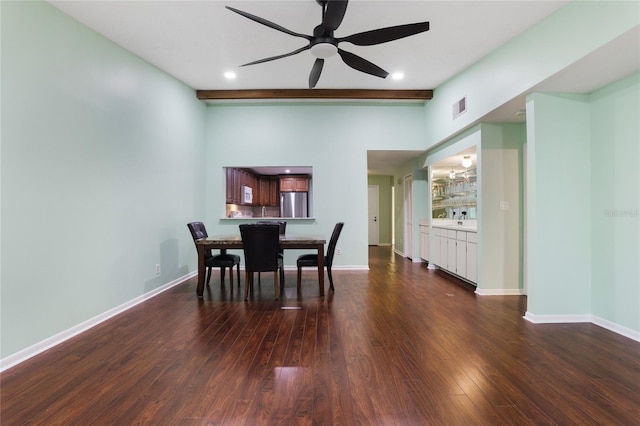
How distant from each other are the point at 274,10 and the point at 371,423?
3.42 meters

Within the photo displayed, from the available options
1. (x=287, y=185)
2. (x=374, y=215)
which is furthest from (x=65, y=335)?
(x=374, y=215)

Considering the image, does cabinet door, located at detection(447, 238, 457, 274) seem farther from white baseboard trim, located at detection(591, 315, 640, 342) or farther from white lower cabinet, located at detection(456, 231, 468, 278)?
white baseboard trim, located at detection(591, 315, 640, 342)

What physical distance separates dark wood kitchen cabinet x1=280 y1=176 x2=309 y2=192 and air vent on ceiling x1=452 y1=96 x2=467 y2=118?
4073mm

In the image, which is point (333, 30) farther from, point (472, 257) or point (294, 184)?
point (294, 184)

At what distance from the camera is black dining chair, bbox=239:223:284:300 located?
10.5ft

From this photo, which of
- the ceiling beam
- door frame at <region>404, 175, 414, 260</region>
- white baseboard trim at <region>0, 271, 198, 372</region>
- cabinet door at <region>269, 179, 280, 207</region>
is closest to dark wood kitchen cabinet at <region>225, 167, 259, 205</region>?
cabinet door at <region>269, 179, 280, 207</region>

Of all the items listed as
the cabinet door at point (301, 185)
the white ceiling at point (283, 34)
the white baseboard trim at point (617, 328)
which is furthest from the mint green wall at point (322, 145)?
the white baseboard trim at point (617, 328)

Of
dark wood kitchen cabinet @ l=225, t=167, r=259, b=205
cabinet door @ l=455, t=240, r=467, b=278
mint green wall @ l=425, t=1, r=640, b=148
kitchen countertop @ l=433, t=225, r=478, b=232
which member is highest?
mint green wall @ l=425, t=1, r=640, b=148

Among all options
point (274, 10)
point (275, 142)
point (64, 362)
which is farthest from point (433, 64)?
point (64, 362)

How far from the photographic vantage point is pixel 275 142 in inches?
199

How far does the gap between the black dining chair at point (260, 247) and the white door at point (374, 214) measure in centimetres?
613

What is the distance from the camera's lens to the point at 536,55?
8.45 feet

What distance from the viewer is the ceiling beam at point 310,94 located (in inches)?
182

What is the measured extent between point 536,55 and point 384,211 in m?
6.72
